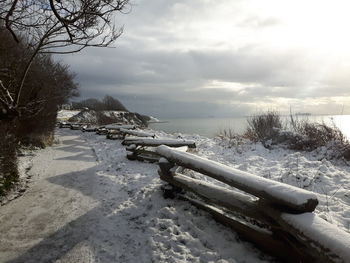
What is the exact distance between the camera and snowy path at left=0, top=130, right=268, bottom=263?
3.76 metres

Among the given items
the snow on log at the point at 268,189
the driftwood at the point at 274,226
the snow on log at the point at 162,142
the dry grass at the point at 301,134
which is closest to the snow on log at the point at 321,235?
the driftwood at the point at 274,226

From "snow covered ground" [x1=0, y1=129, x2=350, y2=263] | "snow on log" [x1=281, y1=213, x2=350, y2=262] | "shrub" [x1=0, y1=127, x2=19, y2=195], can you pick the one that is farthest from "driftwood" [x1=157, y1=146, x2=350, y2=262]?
"shrub" [x1=0, y1=127, x2=19, y2=195]

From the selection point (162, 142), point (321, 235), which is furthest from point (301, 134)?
point (321, 235)

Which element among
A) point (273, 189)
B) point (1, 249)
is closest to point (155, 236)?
point (273, 189)

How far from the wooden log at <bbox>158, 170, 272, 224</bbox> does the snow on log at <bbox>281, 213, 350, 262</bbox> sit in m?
0.59

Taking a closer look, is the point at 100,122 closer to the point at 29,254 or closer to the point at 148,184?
the point at 148,184

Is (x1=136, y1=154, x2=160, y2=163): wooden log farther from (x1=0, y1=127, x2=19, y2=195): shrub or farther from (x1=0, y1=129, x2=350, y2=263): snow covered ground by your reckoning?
(x1=0, y1=127, x2=19, y2=195): shrub

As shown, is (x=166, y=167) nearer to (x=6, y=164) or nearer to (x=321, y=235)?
(x=321, y=235)

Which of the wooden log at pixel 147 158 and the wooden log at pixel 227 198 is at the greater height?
the wooden log at pixel 227 198

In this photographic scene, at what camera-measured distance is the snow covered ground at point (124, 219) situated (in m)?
3.79

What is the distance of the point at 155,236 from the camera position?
13.8ft

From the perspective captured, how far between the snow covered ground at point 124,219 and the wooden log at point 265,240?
0.11 metres

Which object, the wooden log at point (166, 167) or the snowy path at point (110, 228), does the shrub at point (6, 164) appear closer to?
the snowy path at point (110, 228)

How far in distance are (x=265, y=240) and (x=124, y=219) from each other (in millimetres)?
2473
